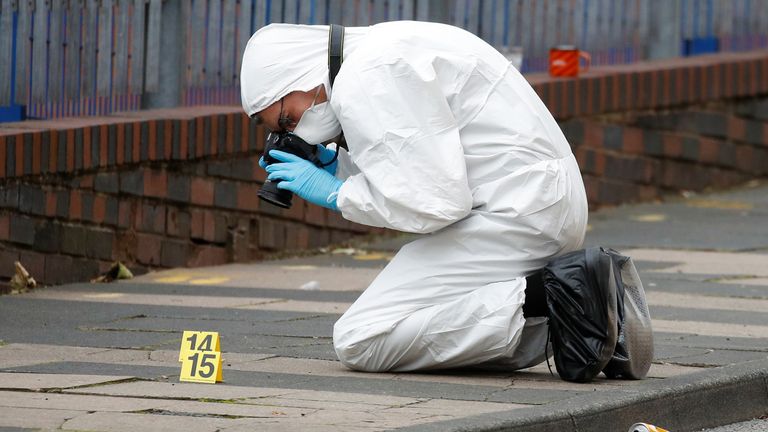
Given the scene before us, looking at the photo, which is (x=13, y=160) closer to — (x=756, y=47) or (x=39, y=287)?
(x=39, y=287)

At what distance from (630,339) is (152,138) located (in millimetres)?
3591

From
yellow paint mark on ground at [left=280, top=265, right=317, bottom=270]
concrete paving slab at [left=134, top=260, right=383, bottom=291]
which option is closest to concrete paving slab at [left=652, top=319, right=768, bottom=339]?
concrete paving slab at [left=134, top=260, right=383, bottom=291]

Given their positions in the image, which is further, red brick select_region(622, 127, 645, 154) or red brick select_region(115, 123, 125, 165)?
red brick select_region(622, 127, 645, 154)

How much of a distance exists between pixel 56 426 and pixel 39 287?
340 centimetres

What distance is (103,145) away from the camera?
7.49 m

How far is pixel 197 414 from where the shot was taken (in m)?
4.16

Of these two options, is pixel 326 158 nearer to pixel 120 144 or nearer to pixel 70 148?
pixel 70 148

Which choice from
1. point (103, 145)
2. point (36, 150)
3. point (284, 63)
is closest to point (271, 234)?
point (103, 145)

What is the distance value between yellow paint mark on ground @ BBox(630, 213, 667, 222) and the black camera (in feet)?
16.4

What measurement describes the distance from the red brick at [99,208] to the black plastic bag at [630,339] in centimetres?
334

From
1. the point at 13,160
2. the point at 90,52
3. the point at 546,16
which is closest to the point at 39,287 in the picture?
the point at 13,160

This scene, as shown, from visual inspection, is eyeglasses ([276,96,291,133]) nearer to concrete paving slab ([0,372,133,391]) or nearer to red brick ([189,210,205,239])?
concrete paving slab ([0,372,133,391])

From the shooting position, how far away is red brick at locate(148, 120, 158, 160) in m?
7.78

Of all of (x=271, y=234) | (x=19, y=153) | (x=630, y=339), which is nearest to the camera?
(x=630, y=339)
